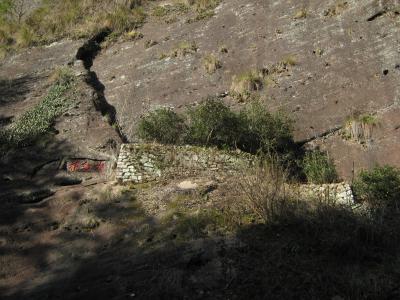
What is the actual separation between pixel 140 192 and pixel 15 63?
40.0 ft

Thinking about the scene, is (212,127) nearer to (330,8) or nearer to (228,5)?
(330,8)

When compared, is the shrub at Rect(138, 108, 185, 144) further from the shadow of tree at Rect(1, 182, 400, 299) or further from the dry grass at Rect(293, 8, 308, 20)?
the dry grass at Rect(293, 8, 308, 20)

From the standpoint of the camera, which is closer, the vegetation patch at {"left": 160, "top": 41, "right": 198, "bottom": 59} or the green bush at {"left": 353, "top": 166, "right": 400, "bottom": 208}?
the green bush at {"left": 353, "top": 166, "right": 400, "bottom": 208}

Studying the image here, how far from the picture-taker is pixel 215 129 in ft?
42.8

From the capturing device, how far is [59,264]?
7520mm

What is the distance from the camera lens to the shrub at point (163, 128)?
13.6 meters

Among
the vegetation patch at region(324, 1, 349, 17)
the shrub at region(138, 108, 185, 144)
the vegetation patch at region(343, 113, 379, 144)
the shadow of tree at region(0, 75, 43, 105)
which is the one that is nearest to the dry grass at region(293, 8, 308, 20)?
the vegetation patch at region(324, 1, 349, 17)

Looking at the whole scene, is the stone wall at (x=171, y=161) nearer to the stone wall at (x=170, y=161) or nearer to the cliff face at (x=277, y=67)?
the stone wall at (x=170, y=161)

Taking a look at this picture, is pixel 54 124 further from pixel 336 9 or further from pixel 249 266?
pixel 249 266

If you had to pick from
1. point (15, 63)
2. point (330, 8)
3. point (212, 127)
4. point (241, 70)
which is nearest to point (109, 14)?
point (15, 63)

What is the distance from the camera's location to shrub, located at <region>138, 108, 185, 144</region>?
1361 cm

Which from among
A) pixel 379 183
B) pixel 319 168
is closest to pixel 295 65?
pixel 319 168

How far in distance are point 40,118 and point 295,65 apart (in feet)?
25.8

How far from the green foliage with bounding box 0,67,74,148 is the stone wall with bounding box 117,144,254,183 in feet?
15.8
